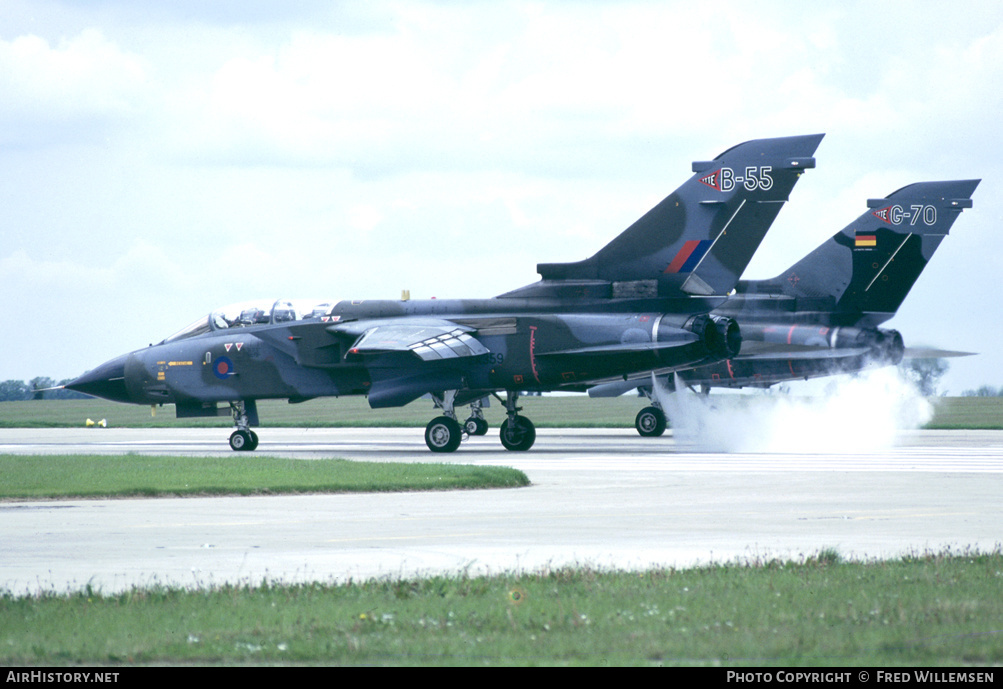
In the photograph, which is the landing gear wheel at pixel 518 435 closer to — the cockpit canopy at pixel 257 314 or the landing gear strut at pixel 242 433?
the cockpit canopy at pixel 257 314

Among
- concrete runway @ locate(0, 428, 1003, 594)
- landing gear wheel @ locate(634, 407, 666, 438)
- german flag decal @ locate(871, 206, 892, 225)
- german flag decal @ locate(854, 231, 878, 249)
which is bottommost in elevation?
landing gear wheel @ locate(634, 407, 666, 438)

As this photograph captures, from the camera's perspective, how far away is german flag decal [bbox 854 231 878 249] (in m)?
35.9

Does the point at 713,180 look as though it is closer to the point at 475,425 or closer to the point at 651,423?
the point at 475,425

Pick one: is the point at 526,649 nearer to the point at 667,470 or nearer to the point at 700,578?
the point at 700,578

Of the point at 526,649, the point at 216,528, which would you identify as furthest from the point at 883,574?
the point at 216,528

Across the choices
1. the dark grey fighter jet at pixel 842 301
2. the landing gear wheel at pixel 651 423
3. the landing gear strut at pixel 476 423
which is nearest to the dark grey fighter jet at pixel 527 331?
the landing gear strut at pixel 476 423

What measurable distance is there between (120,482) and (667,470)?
929 cm

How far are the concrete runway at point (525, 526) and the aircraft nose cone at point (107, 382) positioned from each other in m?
12.7

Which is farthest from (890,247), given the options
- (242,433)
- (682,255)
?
(242,433)

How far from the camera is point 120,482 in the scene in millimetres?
18922

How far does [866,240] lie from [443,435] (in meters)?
14.0

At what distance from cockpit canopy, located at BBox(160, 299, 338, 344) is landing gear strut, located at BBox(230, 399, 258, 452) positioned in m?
1.96

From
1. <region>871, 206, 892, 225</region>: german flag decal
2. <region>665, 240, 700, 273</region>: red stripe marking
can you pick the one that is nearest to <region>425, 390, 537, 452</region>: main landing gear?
<region>665, 240, 700, 273</region>: red stripe marking

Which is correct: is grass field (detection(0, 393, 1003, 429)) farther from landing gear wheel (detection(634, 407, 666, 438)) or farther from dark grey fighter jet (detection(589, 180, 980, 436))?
dark grey fighter jet (detection(589, 180, 980, 436))
